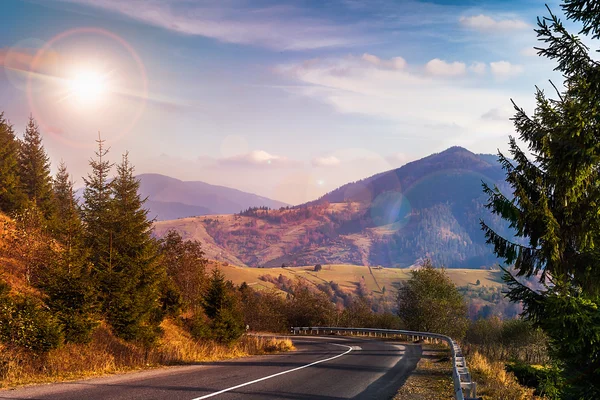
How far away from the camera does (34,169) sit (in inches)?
2103

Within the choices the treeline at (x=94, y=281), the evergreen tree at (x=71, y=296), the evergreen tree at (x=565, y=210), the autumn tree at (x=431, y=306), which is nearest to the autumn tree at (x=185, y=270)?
the treeline at (x=94, y=281)

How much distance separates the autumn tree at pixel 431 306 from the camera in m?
46.9

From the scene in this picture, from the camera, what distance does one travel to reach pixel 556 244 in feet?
36.9

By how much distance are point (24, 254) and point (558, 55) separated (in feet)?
81.0

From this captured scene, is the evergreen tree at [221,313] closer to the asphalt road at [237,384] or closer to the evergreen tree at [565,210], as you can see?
the asphalt road at [237,384]

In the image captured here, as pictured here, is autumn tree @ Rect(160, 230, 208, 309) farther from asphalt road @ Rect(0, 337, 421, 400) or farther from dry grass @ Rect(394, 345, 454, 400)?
dry grass @ Rect(394, 345, 454, 400)

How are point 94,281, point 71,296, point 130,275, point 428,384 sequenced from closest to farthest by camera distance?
point 428,384, point 71,296, point 94,281, point 130,275

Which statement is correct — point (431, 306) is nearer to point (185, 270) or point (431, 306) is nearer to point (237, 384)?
point (185, 270)

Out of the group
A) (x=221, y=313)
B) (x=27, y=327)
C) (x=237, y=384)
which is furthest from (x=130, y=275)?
(x=237, y=384)

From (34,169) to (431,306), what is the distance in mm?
46990

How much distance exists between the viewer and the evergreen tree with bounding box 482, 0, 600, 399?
29.6ft

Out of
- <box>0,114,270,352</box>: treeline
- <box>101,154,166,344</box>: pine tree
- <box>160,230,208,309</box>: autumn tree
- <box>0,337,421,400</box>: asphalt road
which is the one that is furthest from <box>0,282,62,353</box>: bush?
<box>160,230,208,309</box>: autumn tree

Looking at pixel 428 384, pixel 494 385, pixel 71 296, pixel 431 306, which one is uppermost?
pixel 71 296

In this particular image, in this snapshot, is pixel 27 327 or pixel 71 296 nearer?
pixel 27 327
